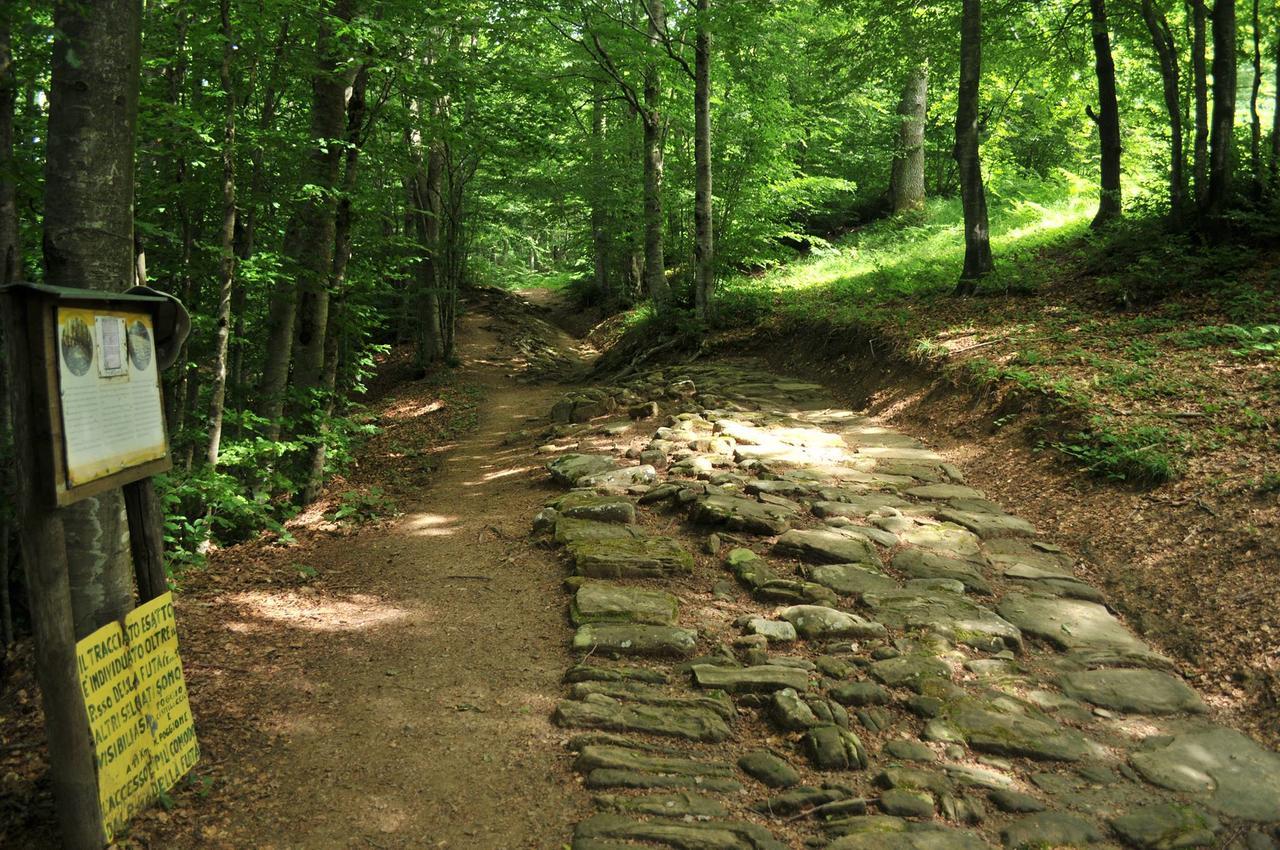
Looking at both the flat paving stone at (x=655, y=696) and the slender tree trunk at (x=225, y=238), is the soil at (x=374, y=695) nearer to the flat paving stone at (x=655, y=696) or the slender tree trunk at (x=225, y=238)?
the flat paving stone at (x=655, y=696)

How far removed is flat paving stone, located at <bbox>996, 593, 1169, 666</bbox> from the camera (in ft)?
15.2

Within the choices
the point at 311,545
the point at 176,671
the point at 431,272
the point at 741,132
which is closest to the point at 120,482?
the point at 176,671

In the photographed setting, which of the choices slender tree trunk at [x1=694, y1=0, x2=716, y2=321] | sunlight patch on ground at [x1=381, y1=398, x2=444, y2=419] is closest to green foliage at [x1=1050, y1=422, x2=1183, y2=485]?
slender tree trunk at [x1=694, y1=0, x2=716, y2=321]

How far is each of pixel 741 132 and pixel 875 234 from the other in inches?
266

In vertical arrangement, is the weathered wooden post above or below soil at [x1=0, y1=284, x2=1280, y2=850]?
above

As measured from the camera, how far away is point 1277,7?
438 inches

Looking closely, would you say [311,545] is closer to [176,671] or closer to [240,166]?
[240,166]

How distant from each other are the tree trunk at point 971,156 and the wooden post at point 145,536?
11.1 metres

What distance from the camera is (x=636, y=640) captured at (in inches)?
174

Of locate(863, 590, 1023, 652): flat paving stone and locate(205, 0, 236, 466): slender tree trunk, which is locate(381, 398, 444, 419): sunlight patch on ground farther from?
locate(863, 590, 1023, 652): flat paving stone

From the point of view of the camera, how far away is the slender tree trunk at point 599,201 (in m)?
16.9

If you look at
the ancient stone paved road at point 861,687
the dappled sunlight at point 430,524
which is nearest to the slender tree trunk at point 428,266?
the dappled sunlight at point 430,524

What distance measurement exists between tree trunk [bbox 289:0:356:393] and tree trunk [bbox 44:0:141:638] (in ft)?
11.4

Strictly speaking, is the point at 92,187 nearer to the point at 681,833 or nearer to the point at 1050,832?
the point at 681,833
